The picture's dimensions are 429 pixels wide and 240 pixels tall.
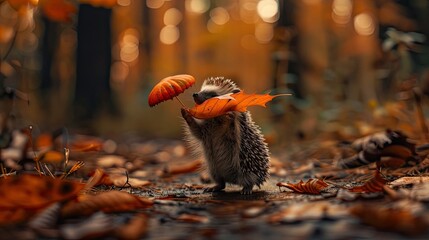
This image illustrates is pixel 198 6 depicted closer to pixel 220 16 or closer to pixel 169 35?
pixel 220 16

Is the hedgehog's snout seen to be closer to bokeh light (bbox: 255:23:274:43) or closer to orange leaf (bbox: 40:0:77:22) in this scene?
orange leaf (bbox: 40:0:77:22)

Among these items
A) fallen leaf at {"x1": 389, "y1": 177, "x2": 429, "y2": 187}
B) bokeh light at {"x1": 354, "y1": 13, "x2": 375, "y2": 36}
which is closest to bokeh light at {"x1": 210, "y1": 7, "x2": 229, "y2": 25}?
bokeh light at {"x1": 354, "y1": 13, "x2": 375, "y2": 36}

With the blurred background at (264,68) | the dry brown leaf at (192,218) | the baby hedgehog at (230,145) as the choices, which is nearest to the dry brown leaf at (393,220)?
the dry brown leaf at (192,218)

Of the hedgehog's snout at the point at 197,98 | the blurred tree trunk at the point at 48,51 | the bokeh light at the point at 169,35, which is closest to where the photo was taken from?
the hedgehog's snout at the point at 197,98

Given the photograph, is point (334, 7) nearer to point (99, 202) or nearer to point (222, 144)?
point (222, 144)

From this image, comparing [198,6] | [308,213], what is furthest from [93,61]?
[198,6]

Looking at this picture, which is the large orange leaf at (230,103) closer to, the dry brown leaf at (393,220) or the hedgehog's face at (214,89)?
the hedgehog's face at (214,89)

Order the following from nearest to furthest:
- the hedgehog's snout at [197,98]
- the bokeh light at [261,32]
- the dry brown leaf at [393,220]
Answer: the dry brown leaf at [393,220]
the hedgehog's snout at [197,98]
the bokeh light at [261,32]
